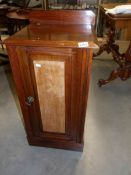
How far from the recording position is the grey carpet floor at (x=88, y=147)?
1261 millimetres

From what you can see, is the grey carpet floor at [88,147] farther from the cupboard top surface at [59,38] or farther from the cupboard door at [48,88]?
the cupboard top surface at [59,38]

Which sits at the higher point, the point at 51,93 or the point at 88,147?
the point at 51,93

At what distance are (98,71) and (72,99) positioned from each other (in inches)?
63.8

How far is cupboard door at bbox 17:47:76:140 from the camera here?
0.92 meters

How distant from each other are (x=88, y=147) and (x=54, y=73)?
2.57 feet

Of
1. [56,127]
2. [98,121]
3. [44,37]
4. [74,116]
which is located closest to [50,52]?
[44,37]

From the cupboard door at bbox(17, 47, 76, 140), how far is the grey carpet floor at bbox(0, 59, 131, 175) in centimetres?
18

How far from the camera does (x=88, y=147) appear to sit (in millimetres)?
1415

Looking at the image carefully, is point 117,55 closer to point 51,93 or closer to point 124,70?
point 124,70

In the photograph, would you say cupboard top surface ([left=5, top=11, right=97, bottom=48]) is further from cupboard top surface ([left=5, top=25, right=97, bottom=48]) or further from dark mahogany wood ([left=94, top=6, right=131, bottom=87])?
dark mahogany wood ([left=94, top=6, right=131, bottom=87])

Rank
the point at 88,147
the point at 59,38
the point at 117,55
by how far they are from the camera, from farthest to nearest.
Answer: the point at 117,55
the point at 88,147
the point at 59,38

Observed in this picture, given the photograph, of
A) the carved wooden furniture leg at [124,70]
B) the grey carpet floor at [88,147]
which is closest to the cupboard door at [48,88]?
the grey carpet floor at [88,147]

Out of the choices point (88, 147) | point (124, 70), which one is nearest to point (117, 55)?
point (124, 70)

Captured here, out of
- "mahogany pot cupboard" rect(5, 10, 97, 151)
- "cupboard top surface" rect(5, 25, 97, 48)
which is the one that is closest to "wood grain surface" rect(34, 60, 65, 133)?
"mahogany pot cupboard" rect(5, 10, 97, 151)
